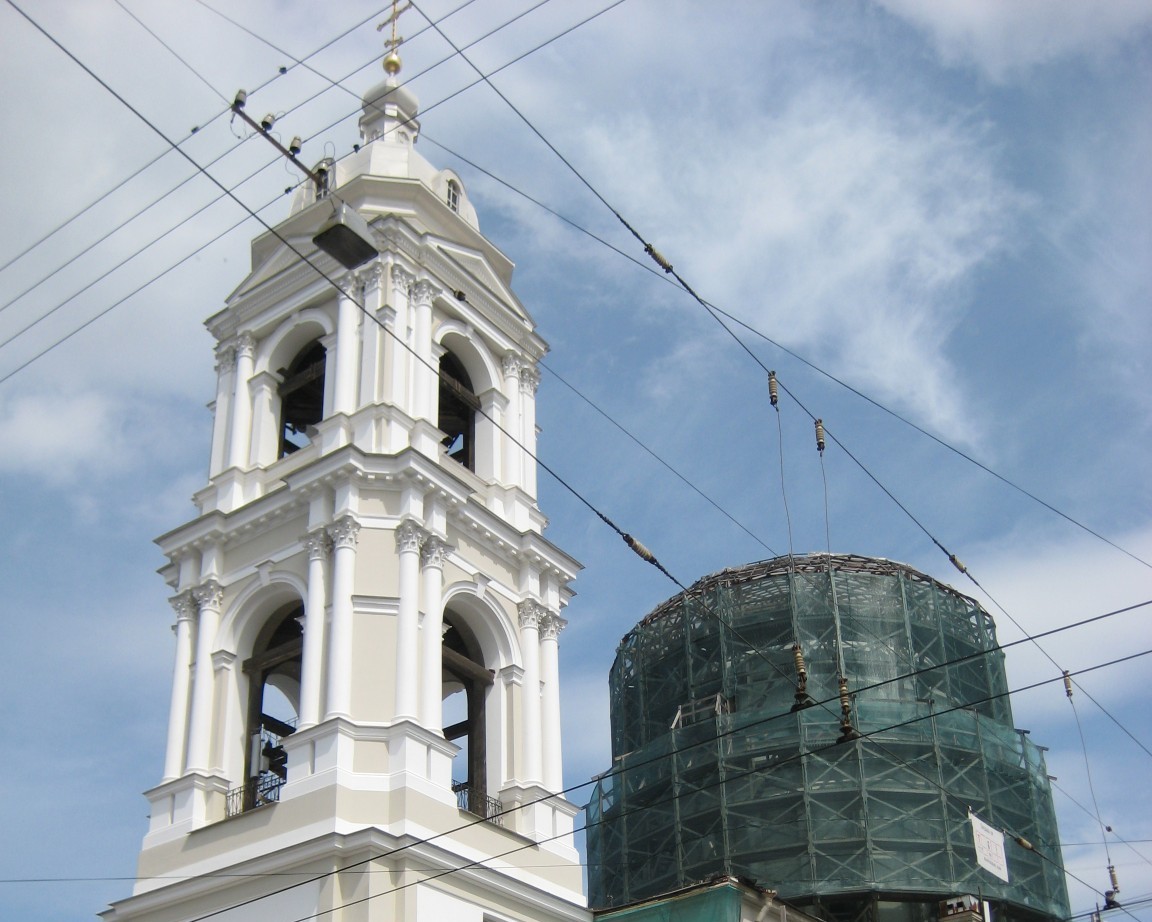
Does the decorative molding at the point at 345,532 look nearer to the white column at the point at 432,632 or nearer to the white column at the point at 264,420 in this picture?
the white column at the point at 432,632

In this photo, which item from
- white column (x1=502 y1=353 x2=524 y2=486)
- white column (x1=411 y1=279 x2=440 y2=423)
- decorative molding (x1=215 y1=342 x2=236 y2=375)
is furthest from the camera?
decorative molding (x1=215 y1=342 x2=236 y2=375)

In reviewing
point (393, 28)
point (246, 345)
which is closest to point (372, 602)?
point (246, 345)

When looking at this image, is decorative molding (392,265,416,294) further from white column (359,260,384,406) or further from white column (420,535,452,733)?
white column (420,535,452,733)

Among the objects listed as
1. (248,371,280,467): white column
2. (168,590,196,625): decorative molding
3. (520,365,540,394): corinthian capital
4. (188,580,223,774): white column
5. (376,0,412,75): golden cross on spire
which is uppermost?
(376,0,412,75): golden cross on spire

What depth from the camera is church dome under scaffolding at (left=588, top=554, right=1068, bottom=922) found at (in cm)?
4309

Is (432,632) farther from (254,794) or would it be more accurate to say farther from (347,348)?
(347,348)

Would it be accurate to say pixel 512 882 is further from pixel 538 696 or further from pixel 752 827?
pixel 752 827

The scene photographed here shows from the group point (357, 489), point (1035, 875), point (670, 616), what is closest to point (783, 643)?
point (670, 616)

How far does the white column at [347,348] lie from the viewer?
32.6m

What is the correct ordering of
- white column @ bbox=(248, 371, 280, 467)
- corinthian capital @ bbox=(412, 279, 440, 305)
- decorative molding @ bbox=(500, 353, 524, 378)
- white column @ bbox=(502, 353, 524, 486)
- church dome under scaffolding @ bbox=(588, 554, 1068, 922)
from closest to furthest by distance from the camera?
white column @ bbox=(248, 371, 280, 467) → corinthian capital @ bbox=(412, 279, 440, 305) → white column @ bbox=(502, 353, 524, 486) → decorative molding @ bbox=(500, 353, 524, 378) → church dome under scaffolding @ bbox=(588, 554, 1068, 922)

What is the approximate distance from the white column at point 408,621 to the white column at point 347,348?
3.42 metres

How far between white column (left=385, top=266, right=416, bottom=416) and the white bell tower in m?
0.05

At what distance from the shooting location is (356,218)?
18344 mm

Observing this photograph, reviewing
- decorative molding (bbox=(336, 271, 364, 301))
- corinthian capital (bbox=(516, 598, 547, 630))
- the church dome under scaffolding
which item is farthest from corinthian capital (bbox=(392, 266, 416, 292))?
the church dome under scaffolding
